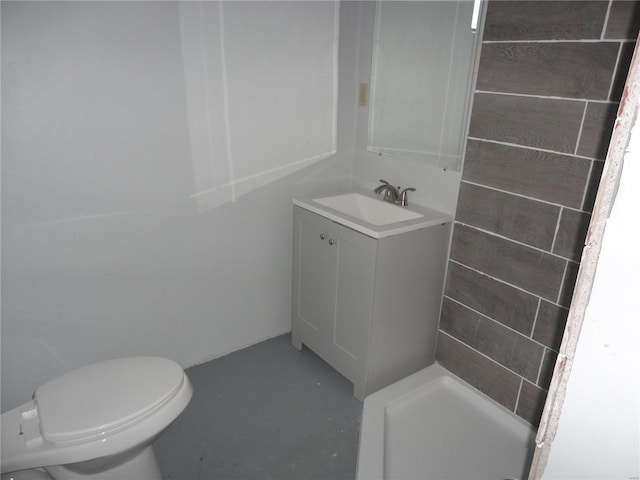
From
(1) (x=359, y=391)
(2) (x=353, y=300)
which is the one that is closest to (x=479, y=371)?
(1) (x=359, y=391)

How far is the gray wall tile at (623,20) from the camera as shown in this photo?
1.28 m

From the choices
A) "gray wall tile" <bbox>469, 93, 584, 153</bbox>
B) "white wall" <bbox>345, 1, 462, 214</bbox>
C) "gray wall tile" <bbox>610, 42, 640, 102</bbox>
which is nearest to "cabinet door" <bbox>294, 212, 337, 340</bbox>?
"white wall" <bbox>345, 1, 462, 214</bbox>

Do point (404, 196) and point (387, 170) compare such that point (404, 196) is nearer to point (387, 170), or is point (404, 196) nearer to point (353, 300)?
point (387, 170)

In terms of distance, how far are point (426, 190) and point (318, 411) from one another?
3.71ft

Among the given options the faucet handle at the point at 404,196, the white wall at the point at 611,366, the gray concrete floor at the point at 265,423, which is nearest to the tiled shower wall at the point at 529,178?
the faucet handle at the point at 404,196

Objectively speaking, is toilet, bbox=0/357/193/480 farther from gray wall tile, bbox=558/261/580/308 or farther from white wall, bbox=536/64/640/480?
gray wall tile, bbox=558/261/580/308

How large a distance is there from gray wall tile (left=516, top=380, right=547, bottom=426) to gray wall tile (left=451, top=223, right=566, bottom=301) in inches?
16.3

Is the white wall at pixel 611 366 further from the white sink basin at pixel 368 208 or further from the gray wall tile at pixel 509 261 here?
the white sink basin at pixel 368 208

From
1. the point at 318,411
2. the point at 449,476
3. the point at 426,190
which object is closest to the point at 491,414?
the point at 449,476

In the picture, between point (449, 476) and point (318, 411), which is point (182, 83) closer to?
point (318, 411)

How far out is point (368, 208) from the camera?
226cm

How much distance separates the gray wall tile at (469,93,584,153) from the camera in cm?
149

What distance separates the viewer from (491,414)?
187cm

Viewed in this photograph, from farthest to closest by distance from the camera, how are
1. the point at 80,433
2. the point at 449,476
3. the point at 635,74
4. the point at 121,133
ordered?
the point at 121,133 → the point at 449,476 → the point at 80,433 → the point at 635,74
